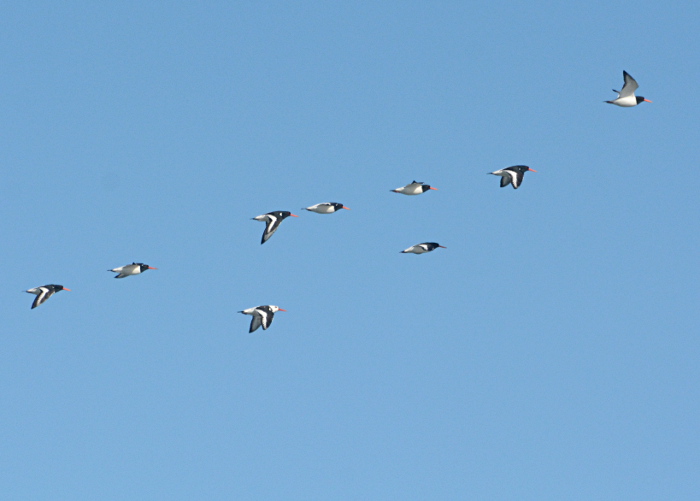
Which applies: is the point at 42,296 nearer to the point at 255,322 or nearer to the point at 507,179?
the point at 255,322

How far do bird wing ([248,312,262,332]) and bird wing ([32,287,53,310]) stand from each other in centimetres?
1272

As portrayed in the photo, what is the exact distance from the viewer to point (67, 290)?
8319 centimetres

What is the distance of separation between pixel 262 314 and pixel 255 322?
A: 77 centimetres

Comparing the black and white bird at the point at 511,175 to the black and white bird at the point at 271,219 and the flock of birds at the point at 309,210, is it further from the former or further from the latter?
the black and white bird at the point at 271,219

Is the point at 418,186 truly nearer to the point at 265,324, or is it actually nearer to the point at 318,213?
the point at 318,213

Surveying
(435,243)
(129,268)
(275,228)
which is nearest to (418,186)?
(435,243)

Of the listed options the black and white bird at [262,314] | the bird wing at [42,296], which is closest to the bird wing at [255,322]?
the black and white bird at [262,314]

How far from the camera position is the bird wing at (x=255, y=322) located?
80.6m

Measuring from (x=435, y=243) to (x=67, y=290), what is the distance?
23104 mm

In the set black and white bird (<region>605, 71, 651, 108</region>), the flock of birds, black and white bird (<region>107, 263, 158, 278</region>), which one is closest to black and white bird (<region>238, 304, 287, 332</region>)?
the flock of birds

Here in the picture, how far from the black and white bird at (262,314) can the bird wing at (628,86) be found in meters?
24.3

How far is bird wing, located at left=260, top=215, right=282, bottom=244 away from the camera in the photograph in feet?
270

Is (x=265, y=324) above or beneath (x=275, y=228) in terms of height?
beneath

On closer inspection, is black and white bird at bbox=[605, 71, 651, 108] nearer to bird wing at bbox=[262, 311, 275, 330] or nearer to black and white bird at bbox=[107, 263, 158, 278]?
bird wing at bbox=[262, 311, 275, 330]
